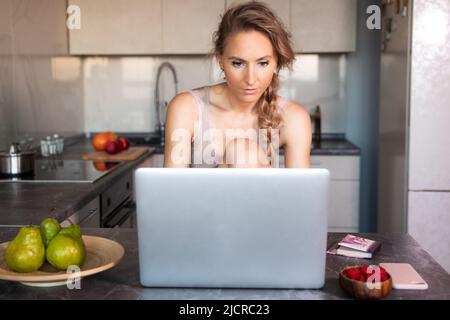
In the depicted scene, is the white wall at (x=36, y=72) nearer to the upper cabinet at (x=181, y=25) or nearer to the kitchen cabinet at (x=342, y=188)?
the upper cabinet at (x=181, y=25)

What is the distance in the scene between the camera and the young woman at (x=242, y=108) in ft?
5.53

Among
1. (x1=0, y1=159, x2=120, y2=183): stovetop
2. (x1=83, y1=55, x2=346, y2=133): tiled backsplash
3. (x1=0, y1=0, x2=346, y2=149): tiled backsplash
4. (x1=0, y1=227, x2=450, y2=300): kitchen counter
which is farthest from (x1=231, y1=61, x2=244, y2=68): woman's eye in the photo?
(x1=83, y1=55, x2=346, y2=133): tiled backsplash

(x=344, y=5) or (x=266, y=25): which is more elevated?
(x=344, y=5)

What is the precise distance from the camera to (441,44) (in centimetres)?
296

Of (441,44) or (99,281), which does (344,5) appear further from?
(99,281)

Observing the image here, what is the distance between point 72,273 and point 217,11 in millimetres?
3145

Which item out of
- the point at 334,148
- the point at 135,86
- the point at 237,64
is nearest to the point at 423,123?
the point at 334,148

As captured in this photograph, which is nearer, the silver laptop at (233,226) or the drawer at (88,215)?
the silver laptop at (233,226)

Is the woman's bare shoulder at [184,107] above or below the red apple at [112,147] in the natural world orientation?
above

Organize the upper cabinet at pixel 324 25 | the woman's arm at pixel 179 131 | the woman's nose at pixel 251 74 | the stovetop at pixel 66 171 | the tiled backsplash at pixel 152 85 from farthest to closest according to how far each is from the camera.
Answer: the tiled backsplash at pixel 152 85, the upper cabinet at pixel 324 25, the stovetop at pixel 66 171, the woman's arm at pixel 179 131, the woman's nose at pixel 251 74

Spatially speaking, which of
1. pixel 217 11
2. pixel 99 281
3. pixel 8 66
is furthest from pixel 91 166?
pixel 99 281

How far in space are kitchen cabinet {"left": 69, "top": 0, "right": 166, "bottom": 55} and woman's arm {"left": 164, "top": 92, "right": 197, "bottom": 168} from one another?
7.71 ft

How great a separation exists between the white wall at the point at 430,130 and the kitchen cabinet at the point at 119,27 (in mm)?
1888

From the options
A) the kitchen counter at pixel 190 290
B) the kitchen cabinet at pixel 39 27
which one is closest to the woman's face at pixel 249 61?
the kitchen counter at pixel 190 290
